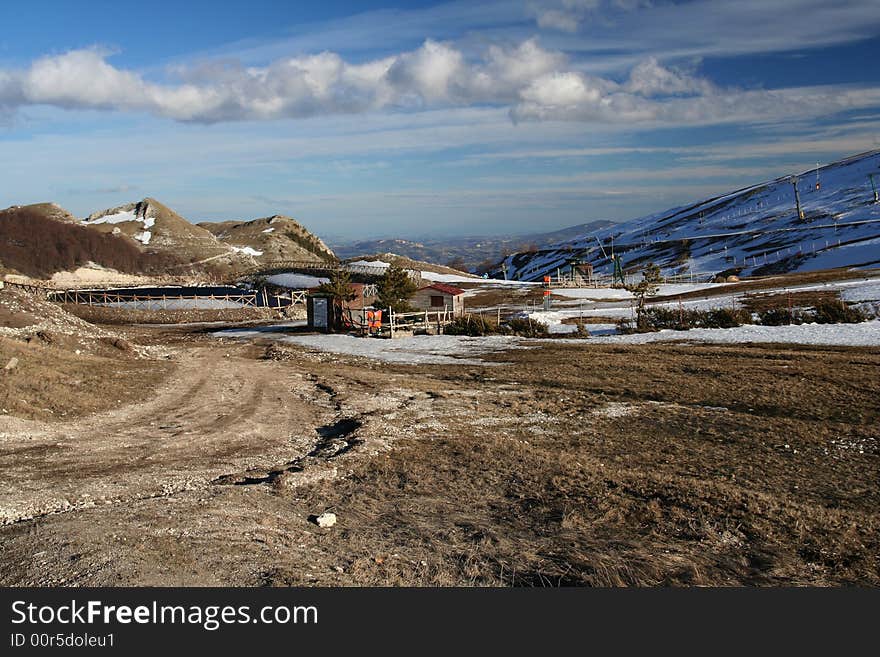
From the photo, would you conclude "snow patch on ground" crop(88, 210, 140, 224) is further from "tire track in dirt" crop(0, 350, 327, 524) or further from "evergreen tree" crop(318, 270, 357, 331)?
"tire track in dirt" crop(0, 350, 327, 524)

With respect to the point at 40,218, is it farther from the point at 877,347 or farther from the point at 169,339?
the point at 877,347

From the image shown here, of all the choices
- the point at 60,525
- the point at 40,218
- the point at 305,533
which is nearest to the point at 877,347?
the point at 305,533

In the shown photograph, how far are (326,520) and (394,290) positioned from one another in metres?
39.9

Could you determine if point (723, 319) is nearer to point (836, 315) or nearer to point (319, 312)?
point (836, 315)

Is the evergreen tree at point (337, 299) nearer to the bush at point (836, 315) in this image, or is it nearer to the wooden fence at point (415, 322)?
the wooden fence at point (415, 322)

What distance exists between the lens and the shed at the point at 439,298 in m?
59.7

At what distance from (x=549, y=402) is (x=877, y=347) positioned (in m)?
16.5

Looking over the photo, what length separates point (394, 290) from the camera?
49.2m

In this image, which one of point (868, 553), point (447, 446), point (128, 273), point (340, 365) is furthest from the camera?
point (128, 273)

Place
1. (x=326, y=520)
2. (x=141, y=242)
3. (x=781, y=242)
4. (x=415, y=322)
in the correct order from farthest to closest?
(x=781, y=242), (x=141, y=242), (x=415, y=322), (x=326, y=520)

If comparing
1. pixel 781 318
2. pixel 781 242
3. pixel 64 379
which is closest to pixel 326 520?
pixel 64 379

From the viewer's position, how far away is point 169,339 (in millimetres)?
44062

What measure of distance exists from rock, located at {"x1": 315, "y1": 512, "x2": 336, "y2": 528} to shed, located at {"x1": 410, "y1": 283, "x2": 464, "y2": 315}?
49.1 metres

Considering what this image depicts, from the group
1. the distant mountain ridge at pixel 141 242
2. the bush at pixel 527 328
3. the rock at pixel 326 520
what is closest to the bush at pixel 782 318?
the bush at pixel 527 328
